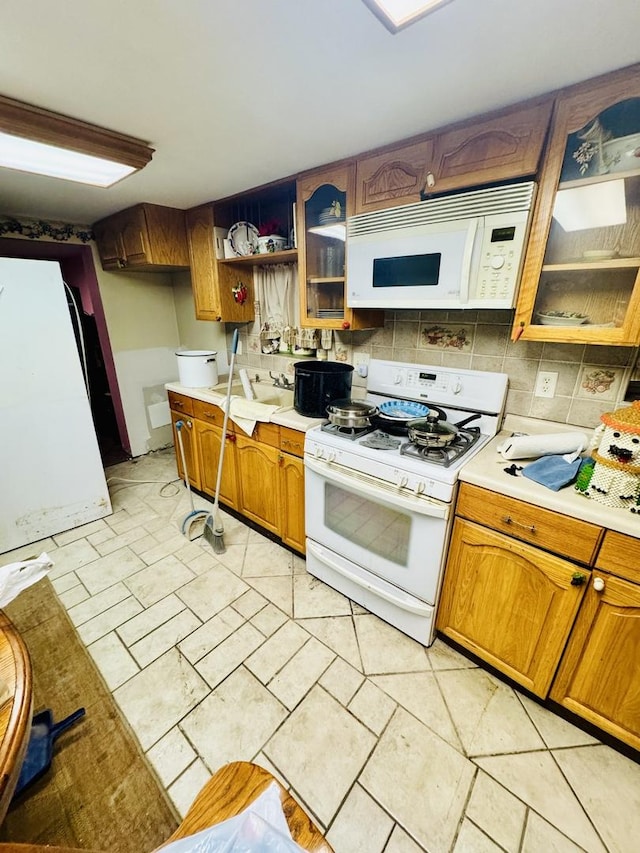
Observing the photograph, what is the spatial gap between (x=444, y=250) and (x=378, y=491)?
1040 mm

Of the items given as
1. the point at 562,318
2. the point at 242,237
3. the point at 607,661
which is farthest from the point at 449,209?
the point at 607,661

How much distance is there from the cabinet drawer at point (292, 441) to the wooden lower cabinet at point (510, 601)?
0.86 m

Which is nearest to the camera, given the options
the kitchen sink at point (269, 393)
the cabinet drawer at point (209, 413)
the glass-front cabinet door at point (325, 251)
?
the glass-front cabinet door at point (325, 251)

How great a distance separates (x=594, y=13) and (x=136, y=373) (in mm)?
3581

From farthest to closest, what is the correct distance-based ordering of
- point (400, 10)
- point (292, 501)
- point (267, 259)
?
point (267, 259) < point (292, 501) < point (400, 10)

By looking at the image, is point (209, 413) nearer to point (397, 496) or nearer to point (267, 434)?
point (267, 434)

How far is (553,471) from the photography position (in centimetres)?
124

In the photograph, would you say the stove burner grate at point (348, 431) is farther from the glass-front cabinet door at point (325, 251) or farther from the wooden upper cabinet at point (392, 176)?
the wooden upper cabinet at point (392, 176)

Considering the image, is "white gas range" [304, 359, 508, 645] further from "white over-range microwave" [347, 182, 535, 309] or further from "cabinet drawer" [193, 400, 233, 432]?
"cabinet drawer" [193, 400, 233, 432]

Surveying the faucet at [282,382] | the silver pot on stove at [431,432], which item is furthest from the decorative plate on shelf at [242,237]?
the silver pot on stove at [431,432]

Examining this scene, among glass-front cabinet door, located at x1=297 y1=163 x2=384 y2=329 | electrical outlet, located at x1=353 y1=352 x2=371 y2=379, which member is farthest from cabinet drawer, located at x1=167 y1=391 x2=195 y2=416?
electrical outlet, located at x1=353 y1=352 x2=371 y2=379

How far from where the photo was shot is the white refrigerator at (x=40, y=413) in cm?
201

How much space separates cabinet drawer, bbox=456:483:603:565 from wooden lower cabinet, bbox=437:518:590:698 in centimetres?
4

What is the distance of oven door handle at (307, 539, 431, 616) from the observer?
151 cm
